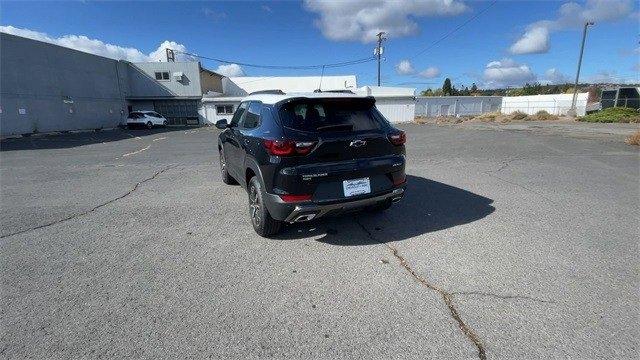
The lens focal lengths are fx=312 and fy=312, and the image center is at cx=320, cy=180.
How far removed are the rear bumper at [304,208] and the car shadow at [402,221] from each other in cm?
51

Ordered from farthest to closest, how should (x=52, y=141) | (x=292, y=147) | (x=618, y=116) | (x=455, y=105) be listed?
(x=455, y=105) < (x=618, y=116) < (x=52, y=141) < (x=292, y=147)

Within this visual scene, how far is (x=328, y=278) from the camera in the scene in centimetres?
303

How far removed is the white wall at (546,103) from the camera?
1587 inches

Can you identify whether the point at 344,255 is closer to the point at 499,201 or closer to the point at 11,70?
the point at 499,201

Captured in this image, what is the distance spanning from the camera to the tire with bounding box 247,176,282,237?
378cm

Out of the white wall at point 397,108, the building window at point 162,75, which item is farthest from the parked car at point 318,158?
the building window at point 162,75

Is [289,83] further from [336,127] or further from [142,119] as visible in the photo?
[336,127]

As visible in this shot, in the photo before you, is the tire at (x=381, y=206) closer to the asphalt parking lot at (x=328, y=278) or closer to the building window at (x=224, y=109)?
the asphalt parking lot at (x=328, y=278)

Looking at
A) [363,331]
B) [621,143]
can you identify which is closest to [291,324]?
[363,331]

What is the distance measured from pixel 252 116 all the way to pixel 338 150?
1.59 m

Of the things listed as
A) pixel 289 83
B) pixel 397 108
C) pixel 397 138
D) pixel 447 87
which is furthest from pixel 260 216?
pixel 447 87

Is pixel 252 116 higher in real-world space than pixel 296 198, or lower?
higher

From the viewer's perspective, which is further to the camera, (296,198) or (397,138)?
(397,138)

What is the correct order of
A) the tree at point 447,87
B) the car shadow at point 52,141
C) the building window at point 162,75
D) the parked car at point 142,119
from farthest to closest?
the tree at point 447,87 < the building window at point 162,75 < the parked car at point 142,119 < the car shadow at point 52,141
